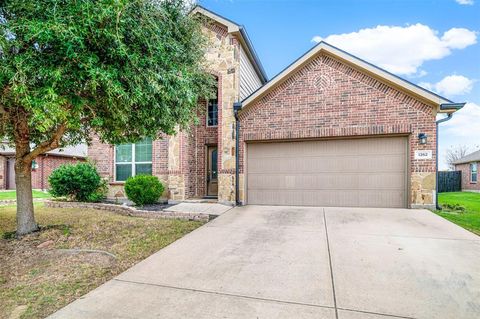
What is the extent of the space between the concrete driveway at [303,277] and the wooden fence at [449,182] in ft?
47.6

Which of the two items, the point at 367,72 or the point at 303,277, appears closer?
the point at 303,277

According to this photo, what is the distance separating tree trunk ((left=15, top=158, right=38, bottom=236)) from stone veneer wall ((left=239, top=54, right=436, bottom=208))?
584 centimetres

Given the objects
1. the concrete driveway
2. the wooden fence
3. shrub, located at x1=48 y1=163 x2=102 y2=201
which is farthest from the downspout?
the wooden fence

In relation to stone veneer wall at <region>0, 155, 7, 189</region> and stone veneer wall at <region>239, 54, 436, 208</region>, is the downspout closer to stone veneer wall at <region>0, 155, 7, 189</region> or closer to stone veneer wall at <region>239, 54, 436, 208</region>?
stone veneer wall at <region>239, 54, 436, 208</region>

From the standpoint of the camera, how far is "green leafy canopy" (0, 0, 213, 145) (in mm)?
3434

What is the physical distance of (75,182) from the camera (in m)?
9.20

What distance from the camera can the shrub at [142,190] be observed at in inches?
343

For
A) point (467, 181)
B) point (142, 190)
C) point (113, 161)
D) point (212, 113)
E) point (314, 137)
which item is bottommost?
point (467, 181)

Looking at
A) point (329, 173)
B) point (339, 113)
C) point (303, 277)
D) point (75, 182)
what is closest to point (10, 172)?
point (75, 182)

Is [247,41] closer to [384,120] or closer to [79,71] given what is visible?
[384,120]

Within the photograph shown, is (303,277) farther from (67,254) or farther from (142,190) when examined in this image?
(142,190)

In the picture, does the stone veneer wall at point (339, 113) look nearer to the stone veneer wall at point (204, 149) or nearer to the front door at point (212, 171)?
the stone veneer wall at point (204, 149)

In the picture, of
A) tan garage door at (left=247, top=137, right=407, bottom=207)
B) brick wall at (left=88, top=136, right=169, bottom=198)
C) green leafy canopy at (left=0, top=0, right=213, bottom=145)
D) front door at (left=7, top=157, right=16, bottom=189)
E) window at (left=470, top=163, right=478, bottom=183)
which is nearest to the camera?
green leafy canopy at (left=0, top=0, right=213, bottom=145)

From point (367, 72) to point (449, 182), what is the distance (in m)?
15.2
